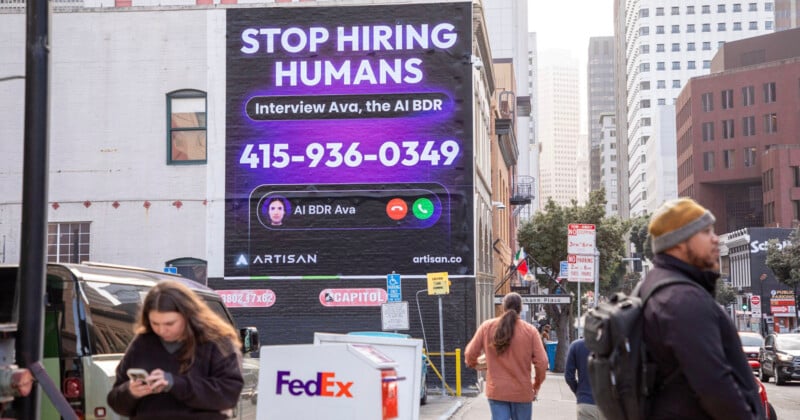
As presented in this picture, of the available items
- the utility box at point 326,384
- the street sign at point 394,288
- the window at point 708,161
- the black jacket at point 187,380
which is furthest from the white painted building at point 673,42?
the black jacket at point 187,380

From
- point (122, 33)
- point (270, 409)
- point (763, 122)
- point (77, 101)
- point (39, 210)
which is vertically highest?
point (763, 122)

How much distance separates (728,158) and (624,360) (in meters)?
111

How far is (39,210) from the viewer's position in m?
6.13

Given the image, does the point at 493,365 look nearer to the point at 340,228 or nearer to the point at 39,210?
the point at 39,210

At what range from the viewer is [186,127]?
97.1 feet

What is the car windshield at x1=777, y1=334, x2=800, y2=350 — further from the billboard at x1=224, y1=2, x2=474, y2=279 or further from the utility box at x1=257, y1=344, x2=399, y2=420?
the utility box at x1=257, y1=344, x2=399, y2=420

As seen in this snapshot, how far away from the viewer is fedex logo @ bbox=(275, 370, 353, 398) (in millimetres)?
8266

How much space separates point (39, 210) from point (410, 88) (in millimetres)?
22998

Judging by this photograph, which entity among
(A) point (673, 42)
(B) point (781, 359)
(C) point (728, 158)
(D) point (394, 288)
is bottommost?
(B) point (781, 359)

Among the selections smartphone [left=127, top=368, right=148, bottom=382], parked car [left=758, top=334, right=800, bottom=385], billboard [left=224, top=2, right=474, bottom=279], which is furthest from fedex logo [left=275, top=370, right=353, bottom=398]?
parked car [left=758, top=334, right=800, bottom=385]

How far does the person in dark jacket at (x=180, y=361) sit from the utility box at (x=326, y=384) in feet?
8.78

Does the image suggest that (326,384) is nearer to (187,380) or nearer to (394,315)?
(187,380)

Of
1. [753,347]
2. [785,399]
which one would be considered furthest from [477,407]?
[753,347]

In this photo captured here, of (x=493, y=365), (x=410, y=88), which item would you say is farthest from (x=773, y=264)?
(x=493, y=365)
